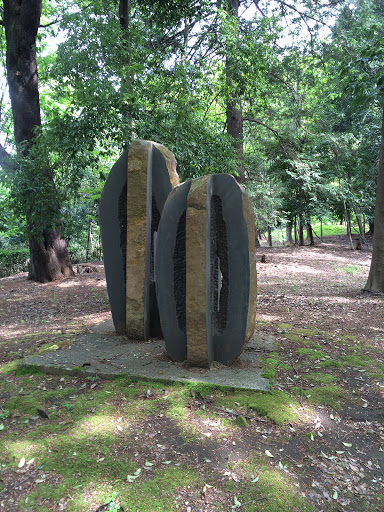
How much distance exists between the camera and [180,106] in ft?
24.6

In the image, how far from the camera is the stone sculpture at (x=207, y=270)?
158 inches

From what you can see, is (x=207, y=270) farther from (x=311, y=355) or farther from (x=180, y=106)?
(x=180, y=106)

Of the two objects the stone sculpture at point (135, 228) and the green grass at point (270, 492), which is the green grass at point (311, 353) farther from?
the green grass at point (270, 492)

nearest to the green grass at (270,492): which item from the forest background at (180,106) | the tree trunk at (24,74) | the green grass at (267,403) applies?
the green grass at (267,403)

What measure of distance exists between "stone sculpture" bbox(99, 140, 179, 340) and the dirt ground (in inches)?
46.0

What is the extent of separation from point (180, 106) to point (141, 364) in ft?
17.8

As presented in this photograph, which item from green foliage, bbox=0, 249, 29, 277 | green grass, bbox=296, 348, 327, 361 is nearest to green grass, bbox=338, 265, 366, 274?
green grass, bbox=296, 348, 327, 361

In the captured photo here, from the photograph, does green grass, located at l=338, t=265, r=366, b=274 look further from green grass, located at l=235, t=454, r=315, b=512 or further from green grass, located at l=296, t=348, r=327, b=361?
green grass, located at l=235, t=454, r=315, b=512

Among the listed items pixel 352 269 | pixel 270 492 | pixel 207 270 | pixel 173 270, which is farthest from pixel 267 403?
pixel 352 269

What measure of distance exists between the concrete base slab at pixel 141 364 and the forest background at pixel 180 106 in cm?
368

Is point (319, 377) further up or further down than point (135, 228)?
further down

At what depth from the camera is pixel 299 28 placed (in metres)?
13.1

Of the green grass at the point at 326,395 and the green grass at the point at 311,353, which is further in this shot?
the green grass at the point at 311,353

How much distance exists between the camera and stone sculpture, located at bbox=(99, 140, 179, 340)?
493 centimetres
